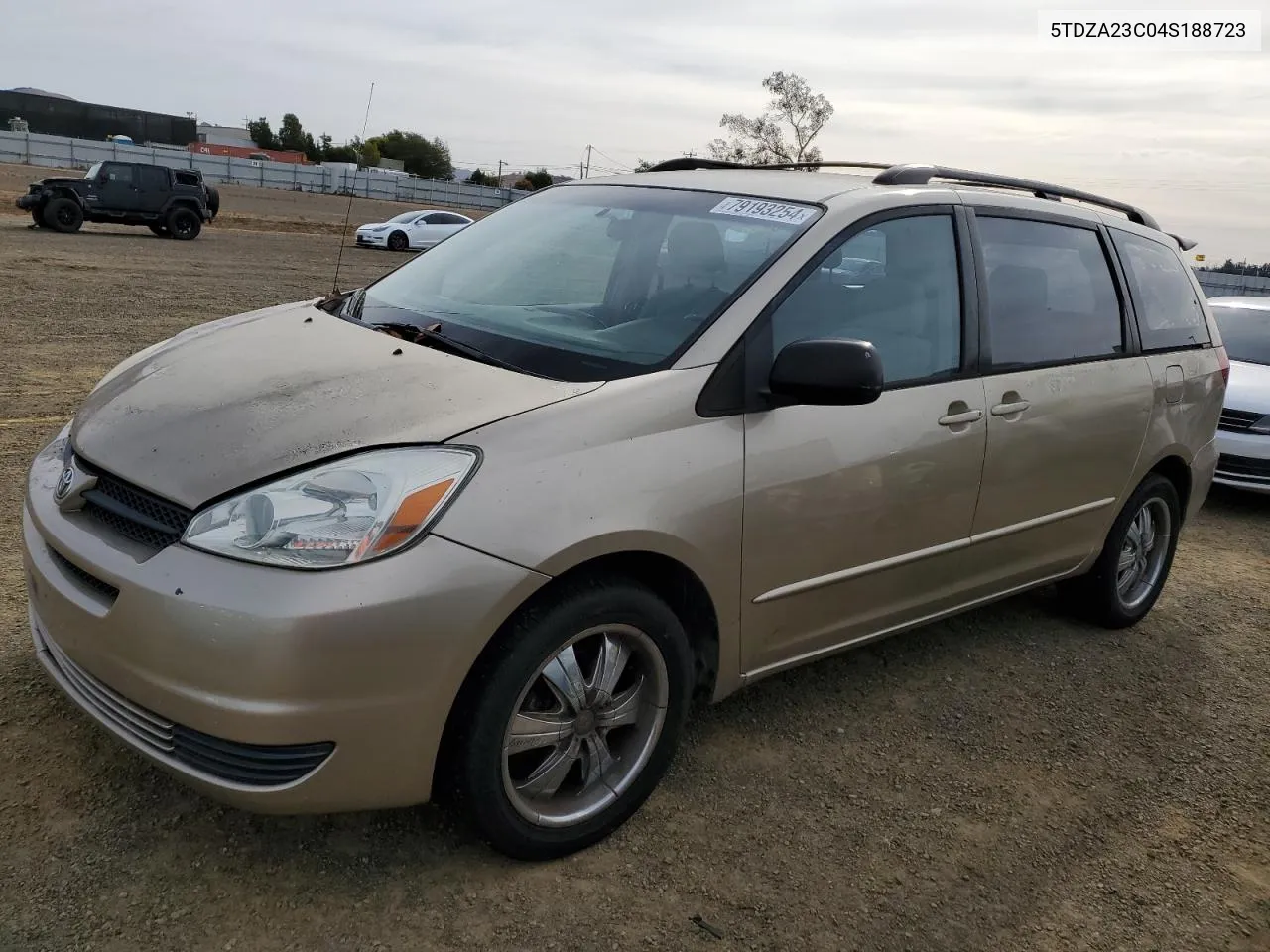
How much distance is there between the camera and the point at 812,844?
2877mm

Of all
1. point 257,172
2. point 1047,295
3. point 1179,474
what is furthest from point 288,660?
point 257,172

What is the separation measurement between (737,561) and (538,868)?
3.10ft

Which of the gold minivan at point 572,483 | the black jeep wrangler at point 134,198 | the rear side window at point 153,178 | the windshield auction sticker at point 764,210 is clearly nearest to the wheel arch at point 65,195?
the black jeep wrangler at point 134,198

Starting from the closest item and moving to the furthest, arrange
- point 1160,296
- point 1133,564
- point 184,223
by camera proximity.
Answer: point 1160,296 → point 1133,564 → point 184,223

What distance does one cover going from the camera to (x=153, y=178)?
22.6 meters

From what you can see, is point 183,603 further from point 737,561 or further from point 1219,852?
point 1219,852

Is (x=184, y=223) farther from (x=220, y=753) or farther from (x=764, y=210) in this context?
(x=220, y=753)

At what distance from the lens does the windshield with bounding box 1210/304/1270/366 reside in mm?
8242

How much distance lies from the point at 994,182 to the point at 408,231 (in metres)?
26.8

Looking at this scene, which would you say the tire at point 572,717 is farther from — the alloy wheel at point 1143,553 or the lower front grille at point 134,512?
the alloy wheel at point 1143,553

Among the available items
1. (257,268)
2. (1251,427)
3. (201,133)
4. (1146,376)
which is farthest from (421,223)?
(201,133)

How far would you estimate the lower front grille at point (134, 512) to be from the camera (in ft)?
7.59

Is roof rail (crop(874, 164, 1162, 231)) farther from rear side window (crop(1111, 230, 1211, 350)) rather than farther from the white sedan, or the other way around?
the white sedan

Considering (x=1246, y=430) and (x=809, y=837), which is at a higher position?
(x=1246, y=430)
